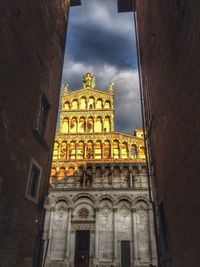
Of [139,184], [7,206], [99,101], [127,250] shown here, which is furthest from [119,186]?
[7,206]

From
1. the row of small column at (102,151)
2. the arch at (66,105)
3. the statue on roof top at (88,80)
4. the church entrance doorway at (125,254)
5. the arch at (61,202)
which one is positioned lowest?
the church entrance doorway at (125,254)

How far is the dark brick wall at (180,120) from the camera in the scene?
5.09 m

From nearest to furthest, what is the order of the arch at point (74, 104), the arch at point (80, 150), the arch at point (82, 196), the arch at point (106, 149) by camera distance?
the arch at point (82, 196) < the arch at point (106, 149) < the arch at point (80, 150) < the arch at point (74, 104)

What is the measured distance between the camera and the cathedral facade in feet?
85.5

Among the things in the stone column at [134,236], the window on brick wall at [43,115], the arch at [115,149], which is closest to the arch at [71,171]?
the arch at [115,149]

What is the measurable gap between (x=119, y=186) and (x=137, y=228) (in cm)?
527

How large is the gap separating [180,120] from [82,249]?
27319 mm

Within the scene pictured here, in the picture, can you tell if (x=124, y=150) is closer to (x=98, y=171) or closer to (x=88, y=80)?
(x=98, y=171)

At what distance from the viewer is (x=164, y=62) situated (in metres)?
7.77

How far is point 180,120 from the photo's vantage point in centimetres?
622

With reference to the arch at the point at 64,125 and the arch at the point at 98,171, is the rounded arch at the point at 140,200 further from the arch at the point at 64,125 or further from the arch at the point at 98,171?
the arch at the point at 64,125

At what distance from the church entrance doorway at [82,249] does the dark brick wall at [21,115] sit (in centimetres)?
1957

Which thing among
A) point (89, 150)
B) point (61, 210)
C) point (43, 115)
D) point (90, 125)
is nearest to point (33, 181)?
point (43, 115)

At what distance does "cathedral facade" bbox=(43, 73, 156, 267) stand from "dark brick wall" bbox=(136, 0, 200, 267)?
2029cm
